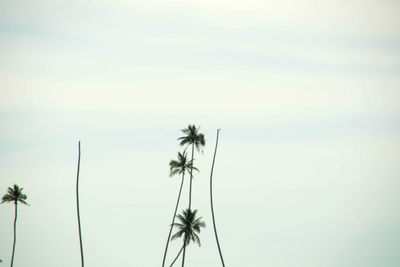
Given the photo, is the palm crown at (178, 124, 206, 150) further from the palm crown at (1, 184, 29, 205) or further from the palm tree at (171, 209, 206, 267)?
the palm crown at (1, 184, 29, 205)

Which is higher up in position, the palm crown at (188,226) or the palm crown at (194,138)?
the palm crown at (194,138)

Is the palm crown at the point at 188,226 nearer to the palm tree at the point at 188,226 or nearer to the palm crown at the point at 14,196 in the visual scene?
the palm tree at the point at 188,226

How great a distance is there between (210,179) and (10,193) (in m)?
34.4

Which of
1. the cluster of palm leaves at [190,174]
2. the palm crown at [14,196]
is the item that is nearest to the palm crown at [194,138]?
the cluster of palm leaves at [190,174]

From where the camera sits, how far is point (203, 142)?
183ft

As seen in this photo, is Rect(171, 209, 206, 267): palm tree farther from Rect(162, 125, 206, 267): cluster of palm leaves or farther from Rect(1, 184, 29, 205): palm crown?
Rect(1, 184, 29, 205): palm crown

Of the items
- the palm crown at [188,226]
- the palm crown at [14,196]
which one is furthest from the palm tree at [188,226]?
the palm crown at [14,196]

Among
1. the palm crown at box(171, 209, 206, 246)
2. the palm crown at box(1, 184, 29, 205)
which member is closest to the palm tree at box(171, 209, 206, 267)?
the palm crown at box(171, 209, 206, 246)

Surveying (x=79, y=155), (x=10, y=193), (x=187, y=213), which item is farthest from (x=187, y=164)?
(x=10, y=193)

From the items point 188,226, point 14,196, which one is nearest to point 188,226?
Answer: point 188,226

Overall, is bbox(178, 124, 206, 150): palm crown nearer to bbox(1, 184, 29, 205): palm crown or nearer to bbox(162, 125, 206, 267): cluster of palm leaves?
bbox(162, 125, 206, 267): cluster of palm leaves

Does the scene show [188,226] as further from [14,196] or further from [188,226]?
[14,196]

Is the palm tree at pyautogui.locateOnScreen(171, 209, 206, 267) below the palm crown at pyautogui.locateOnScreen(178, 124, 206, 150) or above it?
below

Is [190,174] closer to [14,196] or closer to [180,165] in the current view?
[180,165]
